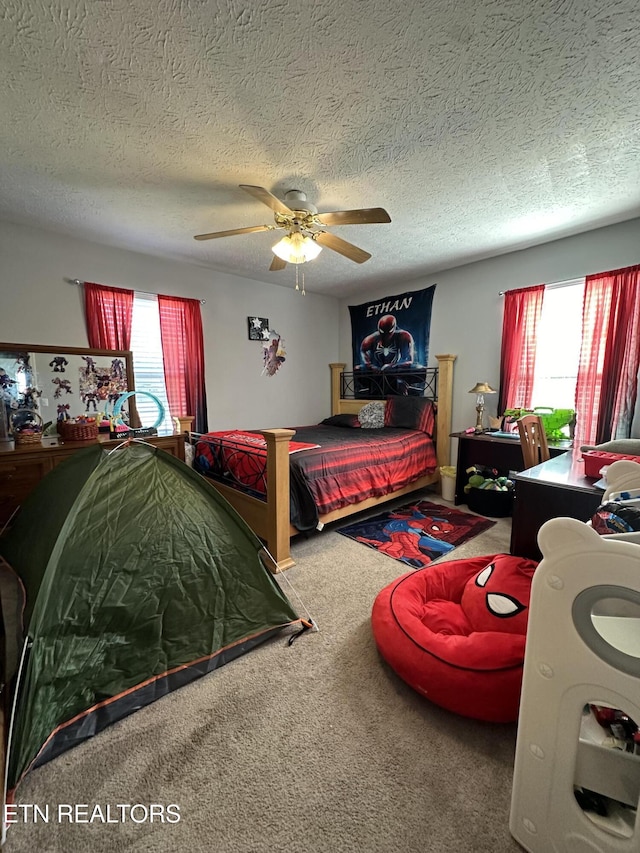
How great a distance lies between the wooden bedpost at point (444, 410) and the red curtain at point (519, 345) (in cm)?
56

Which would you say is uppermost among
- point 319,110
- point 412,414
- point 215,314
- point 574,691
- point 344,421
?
point 319,110

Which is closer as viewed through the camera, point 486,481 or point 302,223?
point 302,223

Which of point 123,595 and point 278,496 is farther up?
point 278,496

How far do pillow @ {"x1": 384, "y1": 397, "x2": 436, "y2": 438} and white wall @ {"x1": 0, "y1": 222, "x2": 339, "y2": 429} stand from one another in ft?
4.12

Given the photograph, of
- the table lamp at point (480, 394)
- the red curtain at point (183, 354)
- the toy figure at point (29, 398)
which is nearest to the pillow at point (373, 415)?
the table lamp at point (480, 394)

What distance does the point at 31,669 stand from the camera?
4.05 ft

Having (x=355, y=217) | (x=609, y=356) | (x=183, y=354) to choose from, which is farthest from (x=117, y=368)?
(x=609, y=356)

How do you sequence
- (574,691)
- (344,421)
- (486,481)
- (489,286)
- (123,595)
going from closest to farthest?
(574,691), (123,595), (486,481), (489,286), (344,421)

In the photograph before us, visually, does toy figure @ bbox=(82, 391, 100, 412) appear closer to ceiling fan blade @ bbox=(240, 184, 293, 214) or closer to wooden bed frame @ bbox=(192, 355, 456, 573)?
wooden bed frame @ bbox=(192, 355, 456, 573)

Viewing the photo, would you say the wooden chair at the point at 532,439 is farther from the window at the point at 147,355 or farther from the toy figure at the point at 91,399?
the toy figure at the point at 91,399

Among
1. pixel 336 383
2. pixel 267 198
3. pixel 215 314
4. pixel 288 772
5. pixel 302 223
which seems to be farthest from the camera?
pixel 336 383

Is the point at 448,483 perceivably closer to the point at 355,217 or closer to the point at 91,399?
the point at 355,217

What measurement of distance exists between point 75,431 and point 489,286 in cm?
410

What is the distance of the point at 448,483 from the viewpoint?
3.66 metres
